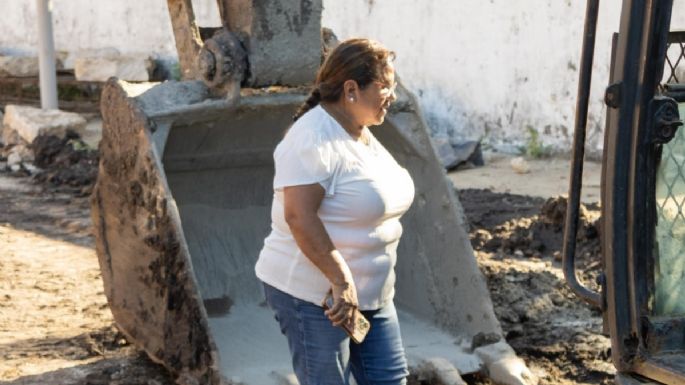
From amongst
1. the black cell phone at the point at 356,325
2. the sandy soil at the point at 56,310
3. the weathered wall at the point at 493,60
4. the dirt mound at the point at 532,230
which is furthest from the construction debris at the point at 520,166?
the black cell phone at the point at 356,325

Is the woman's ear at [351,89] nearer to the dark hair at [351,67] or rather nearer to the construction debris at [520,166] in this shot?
the dark hair at [351,67]

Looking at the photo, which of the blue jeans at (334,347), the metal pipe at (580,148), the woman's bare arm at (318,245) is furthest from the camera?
the blue jeans at (334,347)

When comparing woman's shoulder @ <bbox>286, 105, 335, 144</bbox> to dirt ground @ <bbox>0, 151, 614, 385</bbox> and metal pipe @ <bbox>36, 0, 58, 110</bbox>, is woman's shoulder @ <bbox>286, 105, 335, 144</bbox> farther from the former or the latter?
metal pipe @ <bbox>36, 0, 58, 110</bbox>

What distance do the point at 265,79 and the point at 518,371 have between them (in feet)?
5.32

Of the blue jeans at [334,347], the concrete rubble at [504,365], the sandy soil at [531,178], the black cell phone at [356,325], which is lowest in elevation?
the sandy soil at [531,178]

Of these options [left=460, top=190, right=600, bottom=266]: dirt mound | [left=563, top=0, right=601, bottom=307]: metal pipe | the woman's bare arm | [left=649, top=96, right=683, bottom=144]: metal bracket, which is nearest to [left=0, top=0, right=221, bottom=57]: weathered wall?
[left=460, top=190, right=600, bottom=266]: dirt mound

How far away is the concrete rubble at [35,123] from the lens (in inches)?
470

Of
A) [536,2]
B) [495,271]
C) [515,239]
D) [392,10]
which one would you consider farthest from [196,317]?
[392,10]

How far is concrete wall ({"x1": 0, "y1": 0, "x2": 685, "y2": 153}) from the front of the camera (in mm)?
11086

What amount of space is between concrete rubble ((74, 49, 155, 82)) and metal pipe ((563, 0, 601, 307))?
39.5 feet

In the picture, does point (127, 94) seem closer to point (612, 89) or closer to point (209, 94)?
point (209, 94)

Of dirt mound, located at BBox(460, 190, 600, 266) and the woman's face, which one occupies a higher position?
the woman's face

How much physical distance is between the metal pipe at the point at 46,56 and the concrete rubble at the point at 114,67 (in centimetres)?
147

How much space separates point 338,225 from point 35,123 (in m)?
8.94
